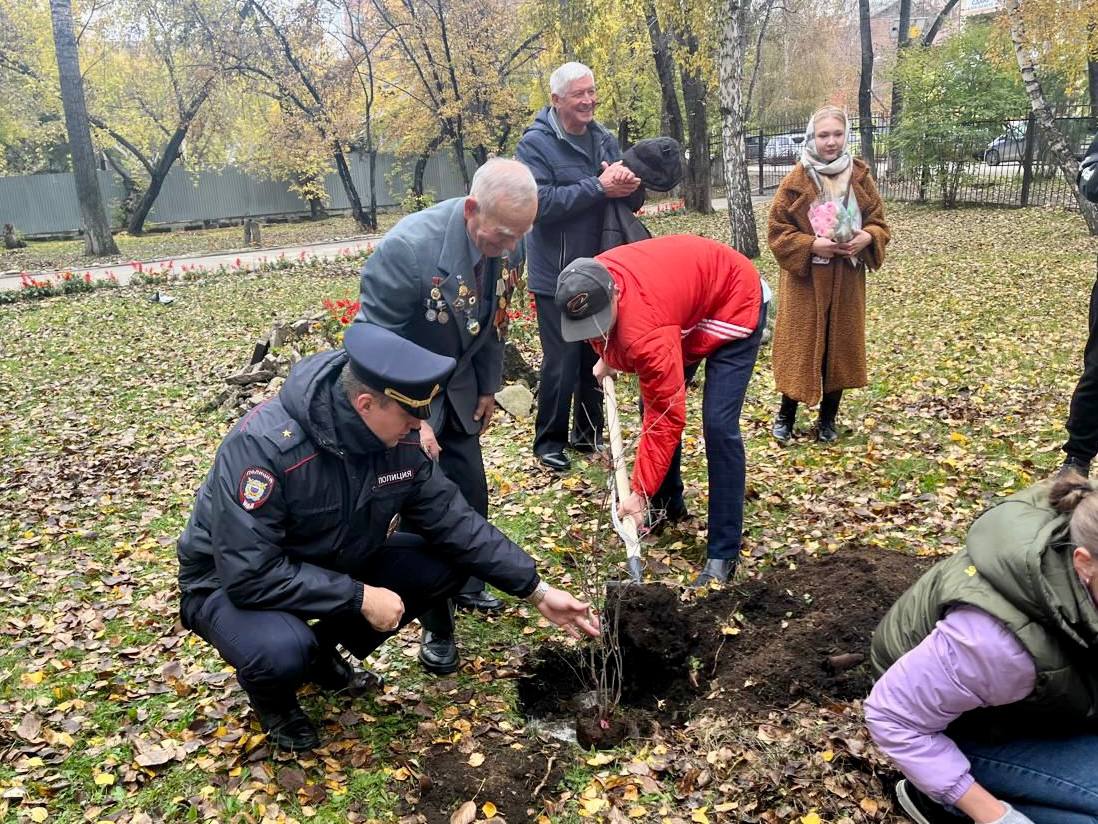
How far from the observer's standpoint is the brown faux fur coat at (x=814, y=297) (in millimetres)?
4762

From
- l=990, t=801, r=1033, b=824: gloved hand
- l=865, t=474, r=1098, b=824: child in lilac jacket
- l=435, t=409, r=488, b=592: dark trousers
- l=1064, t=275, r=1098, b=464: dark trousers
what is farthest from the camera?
l=1064, t=275, r=1098, b=464: dark trousers

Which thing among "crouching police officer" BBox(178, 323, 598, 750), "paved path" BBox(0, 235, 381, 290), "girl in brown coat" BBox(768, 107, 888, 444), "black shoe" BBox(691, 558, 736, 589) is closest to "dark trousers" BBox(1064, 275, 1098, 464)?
"girl in brown coat" BBox(768, 107, 888, 444)

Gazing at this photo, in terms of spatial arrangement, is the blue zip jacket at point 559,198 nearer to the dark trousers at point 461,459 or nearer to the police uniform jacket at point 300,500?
the dark trousers at point 461,459

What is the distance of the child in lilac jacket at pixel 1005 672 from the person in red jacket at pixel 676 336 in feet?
3.58

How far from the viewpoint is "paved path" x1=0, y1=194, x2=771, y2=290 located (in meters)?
15.9

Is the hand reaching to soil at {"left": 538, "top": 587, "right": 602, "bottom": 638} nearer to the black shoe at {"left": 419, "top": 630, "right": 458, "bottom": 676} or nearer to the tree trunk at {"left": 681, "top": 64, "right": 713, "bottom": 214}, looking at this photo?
the black shoe at {"left": 419, "top": 630, "right": 458, "bottom": 676}

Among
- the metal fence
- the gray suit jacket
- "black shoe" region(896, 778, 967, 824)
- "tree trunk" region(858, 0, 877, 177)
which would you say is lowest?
"black shoe" region(896, 778, 967, 824)

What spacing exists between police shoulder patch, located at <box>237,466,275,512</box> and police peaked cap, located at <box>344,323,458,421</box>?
15.5 inches

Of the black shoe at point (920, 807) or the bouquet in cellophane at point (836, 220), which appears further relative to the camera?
the bouquet in cellophane at point (836, 220)

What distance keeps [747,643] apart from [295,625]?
1610mm

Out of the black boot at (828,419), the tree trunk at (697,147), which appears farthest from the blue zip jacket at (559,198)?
the tree trunk at (697,147)

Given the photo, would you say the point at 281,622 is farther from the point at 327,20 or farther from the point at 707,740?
the point at 327,20

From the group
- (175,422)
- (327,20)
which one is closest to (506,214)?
(175,422)

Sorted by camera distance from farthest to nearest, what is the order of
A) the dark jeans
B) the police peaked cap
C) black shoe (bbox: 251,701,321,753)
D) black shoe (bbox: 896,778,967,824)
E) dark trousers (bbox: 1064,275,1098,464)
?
dark trousers (bbox: 1064,275,1098,464)
the dark jeans
black shoe (bbox: 251,701,321,753)
the police peaked cap
black shoe (bbox: 896,778,967,824)
